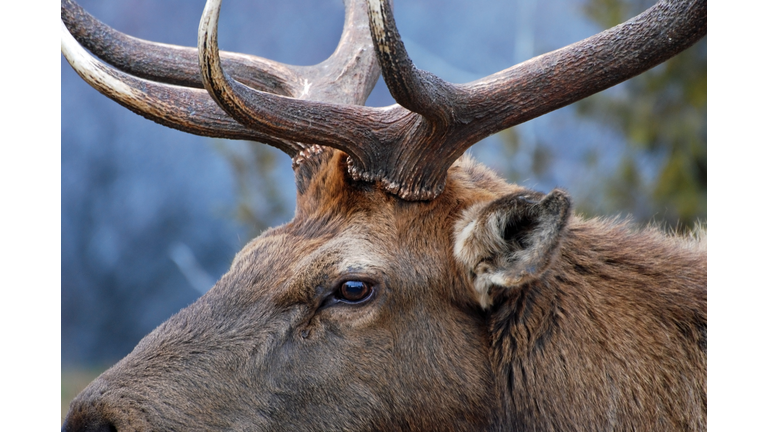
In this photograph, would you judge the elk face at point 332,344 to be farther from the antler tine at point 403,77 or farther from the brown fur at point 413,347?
the antler tine at point 403,77

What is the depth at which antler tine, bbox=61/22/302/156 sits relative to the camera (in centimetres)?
291

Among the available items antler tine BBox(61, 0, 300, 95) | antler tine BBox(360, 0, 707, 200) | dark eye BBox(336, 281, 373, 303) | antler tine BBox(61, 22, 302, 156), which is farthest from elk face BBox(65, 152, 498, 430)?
antler tine BBox(61, 0, 300, 95)

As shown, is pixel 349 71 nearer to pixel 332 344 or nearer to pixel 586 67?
pixel 586 67

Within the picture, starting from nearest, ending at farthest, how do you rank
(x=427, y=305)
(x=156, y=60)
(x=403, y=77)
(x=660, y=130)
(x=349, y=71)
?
(x=403, y=77) < (x=427, y=305) < (x=156, y=60) < (x=349, y=71) < (x=660, y=130)

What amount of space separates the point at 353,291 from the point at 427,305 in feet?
1.07

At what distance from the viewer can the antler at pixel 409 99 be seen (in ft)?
8.24

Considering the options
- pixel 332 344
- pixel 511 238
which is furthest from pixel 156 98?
pixel 511 238

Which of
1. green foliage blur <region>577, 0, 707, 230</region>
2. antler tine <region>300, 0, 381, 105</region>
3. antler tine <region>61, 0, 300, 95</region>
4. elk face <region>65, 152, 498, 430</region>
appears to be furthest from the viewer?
green foliage blur <region>577, 0, 707, 230</region>

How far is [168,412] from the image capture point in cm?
253

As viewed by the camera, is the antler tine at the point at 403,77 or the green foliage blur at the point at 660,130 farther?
the green foliage blur at the point at 660,130

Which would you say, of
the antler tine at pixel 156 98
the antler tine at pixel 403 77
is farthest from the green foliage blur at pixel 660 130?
the antler tine at pixel 156 98

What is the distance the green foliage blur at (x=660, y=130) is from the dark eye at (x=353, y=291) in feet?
15.5

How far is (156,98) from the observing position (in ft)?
9.78

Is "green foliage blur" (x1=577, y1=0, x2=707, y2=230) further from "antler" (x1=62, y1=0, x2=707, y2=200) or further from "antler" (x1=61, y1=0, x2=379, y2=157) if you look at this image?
"antler" (x1=62, y1=0, x2=707, y2=200)
